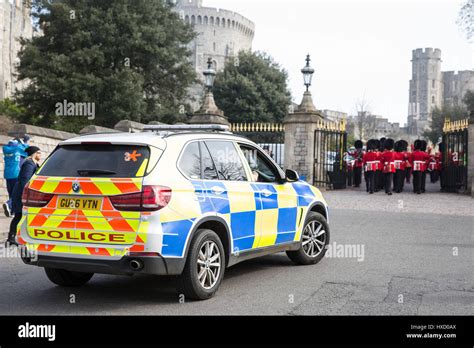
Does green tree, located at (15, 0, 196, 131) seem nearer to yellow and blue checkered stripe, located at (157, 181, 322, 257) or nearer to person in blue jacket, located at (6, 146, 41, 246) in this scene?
person in blue jacket, located at (6, 146, 41, 246)

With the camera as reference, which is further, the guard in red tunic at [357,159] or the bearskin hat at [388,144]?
the guard in red tunic at [357,159]

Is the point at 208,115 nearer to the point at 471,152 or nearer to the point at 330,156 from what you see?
the point at 330,156

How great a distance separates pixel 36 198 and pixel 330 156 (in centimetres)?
2155

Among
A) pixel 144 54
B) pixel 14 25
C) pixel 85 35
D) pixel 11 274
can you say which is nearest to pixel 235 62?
pixel 144 54

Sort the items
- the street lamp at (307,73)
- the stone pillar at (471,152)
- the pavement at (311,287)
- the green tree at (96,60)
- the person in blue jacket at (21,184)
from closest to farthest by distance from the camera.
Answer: the pavement at (311,287) < the person in blue jacket at (21,184) < the stone pillar at (471,152) < the street lamp at (307,73) < the green tree at (96,60)

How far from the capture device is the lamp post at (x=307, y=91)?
1013 inches

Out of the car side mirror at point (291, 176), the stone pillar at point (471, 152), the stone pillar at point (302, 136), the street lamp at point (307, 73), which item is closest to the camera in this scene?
the car side mirror at point (291, 176)

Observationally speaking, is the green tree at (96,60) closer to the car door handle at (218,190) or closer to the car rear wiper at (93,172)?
the car door handle at (218,190)

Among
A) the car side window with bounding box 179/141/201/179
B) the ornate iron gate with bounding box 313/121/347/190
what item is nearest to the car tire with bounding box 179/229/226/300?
the car side window with bounding box 179/141/201/179

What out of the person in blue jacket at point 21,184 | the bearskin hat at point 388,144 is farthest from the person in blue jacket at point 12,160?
the bearskin hat at point 388,144

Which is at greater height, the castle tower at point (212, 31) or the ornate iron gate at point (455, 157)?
the castle tower at point (212, 31)

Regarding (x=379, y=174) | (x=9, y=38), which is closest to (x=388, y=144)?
(x=379, y=174)

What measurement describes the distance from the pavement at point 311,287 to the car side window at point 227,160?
132 centimetres

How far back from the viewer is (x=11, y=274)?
8.27m
